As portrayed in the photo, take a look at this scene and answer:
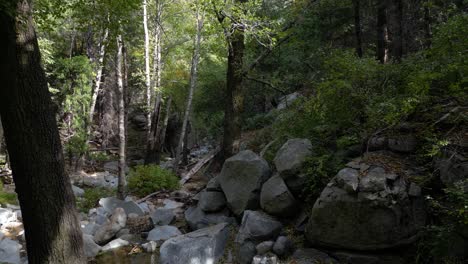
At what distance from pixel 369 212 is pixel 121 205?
7.09 meters

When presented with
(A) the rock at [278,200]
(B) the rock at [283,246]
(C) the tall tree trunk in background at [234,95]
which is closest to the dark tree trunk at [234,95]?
(C) the tall tree trunk in background at [234,95]

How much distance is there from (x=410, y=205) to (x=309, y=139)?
262cm

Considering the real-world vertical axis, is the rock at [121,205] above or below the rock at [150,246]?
above

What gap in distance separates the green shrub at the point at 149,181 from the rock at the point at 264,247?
6.72m

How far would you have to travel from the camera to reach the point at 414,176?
5188 mm

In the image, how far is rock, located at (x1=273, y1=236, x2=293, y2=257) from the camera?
5824 millimetres

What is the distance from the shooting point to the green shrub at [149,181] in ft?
39.8

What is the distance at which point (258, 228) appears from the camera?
634cm

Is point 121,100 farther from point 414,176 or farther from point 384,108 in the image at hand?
point 414,176

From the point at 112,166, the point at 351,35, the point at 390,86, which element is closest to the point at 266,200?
the point at 390,86

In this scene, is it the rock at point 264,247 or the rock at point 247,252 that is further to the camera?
the rock at point 247,252

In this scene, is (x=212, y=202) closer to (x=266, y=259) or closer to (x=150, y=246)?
(x=150, y=246)

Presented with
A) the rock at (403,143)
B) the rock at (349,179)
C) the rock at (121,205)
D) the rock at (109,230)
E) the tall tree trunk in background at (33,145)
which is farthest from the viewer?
the rock at (121,205)

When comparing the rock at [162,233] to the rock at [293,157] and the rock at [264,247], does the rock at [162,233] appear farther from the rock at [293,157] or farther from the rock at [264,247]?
the rock at [293,157]
